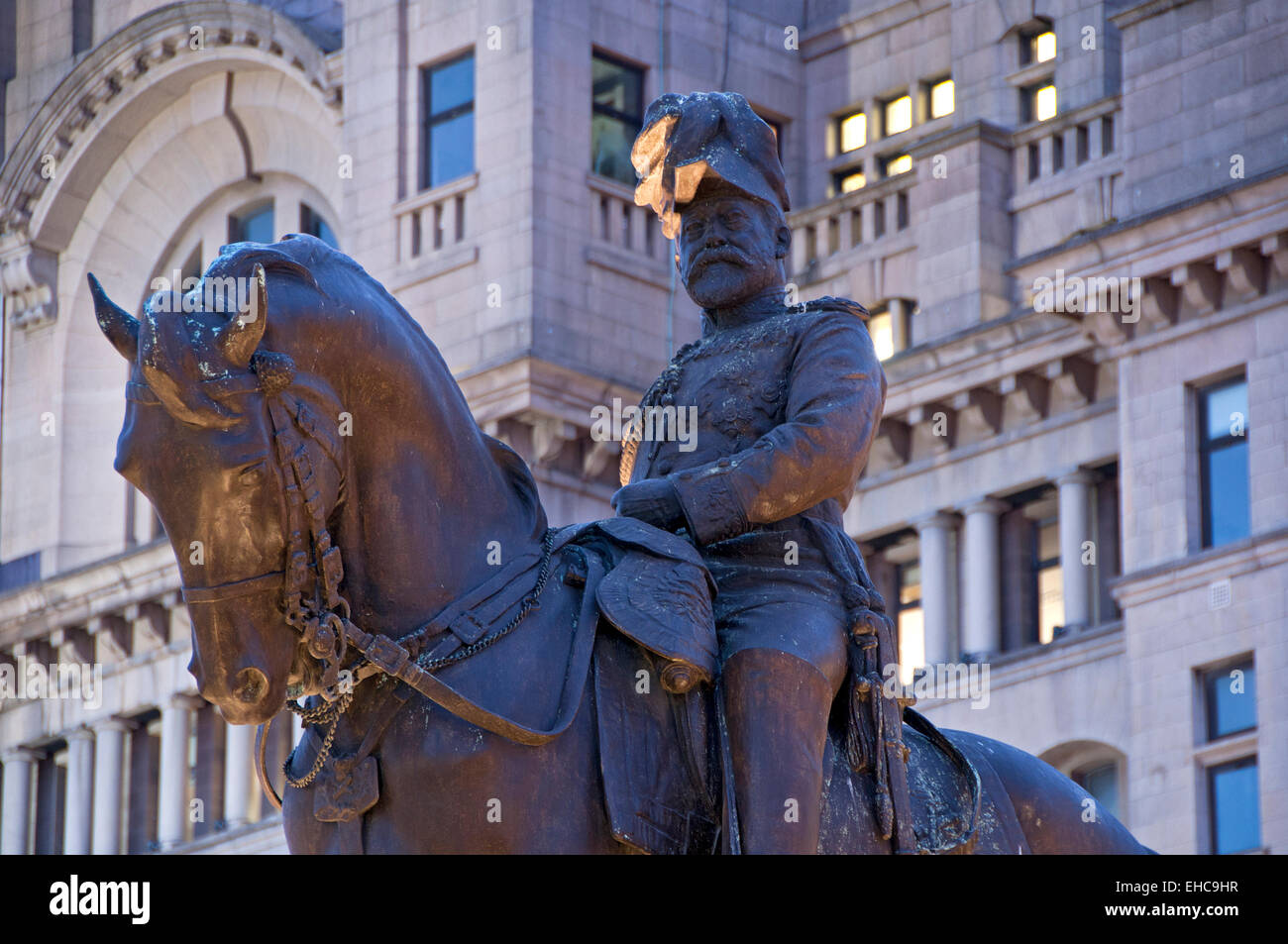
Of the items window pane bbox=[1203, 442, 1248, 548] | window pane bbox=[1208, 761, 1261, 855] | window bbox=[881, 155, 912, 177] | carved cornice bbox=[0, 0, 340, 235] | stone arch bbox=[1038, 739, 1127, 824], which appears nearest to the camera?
window pane bbox=[1208, 761, 1261, 855]

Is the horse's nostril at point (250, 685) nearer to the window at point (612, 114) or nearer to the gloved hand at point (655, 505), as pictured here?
the gloved hand at point (655, 505)

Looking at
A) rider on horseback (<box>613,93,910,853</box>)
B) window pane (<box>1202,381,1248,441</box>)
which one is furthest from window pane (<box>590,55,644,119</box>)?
rider on horseback (<box>613,93,910,853</box>)

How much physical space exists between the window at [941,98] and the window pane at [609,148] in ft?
13.1

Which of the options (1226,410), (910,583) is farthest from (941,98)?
(1226,410)

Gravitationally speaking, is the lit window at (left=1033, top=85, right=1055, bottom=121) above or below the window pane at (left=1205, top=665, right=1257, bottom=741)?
above

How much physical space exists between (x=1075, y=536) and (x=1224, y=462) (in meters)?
3.17

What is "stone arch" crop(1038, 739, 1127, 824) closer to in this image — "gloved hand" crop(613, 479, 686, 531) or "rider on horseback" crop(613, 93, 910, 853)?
"rider on horseback" crop(613, 93, 910, 853)

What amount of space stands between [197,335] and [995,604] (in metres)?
31.5

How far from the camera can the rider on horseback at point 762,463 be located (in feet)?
38.4

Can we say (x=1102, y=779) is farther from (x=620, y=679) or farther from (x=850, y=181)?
(x=620, y=679)

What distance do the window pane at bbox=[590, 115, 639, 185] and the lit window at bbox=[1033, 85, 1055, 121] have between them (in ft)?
14.4

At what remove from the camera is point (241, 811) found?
48531 millimetres

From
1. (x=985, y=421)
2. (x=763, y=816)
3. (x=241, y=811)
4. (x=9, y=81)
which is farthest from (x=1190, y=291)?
(x=763, y=816)

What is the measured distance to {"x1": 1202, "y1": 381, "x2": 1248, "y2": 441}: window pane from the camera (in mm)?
38062
